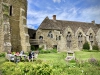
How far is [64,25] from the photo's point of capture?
47906mm

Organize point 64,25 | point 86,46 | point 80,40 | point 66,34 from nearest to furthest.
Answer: point 66,34, point 64,25, point 86,46, point 80,40

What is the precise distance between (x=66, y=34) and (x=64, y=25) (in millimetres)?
3011

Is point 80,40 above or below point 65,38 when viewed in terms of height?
below

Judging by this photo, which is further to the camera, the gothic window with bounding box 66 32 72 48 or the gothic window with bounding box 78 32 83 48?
the gothic window with bounding box 78 32 83 48

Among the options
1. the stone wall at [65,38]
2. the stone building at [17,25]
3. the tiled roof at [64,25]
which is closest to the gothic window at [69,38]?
the stone wall at [65,38]

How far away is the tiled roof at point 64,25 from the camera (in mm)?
43719

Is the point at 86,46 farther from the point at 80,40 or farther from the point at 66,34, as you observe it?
the point at 66,34

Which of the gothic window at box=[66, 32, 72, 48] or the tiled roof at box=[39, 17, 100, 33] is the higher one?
the tiled roof at box=[39, 17, 100, 33]

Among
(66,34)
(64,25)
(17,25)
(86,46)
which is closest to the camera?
(17,25)

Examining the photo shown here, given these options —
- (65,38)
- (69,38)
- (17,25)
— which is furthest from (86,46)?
(17,25)

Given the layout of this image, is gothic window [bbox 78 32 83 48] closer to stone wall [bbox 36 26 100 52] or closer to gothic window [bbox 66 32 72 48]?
stone wall [bbox 36 26 100 52]

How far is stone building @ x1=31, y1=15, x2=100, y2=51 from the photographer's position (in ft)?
141

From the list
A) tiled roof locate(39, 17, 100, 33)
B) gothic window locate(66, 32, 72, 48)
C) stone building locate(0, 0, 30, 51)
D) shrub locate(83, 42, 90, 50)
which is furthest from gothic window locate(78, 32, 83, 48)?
stone building locate(0, 0, 30, 51)

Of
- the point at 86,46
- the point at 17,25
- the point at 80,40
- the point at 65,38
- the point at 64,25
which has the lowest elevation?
the point at 86,46
